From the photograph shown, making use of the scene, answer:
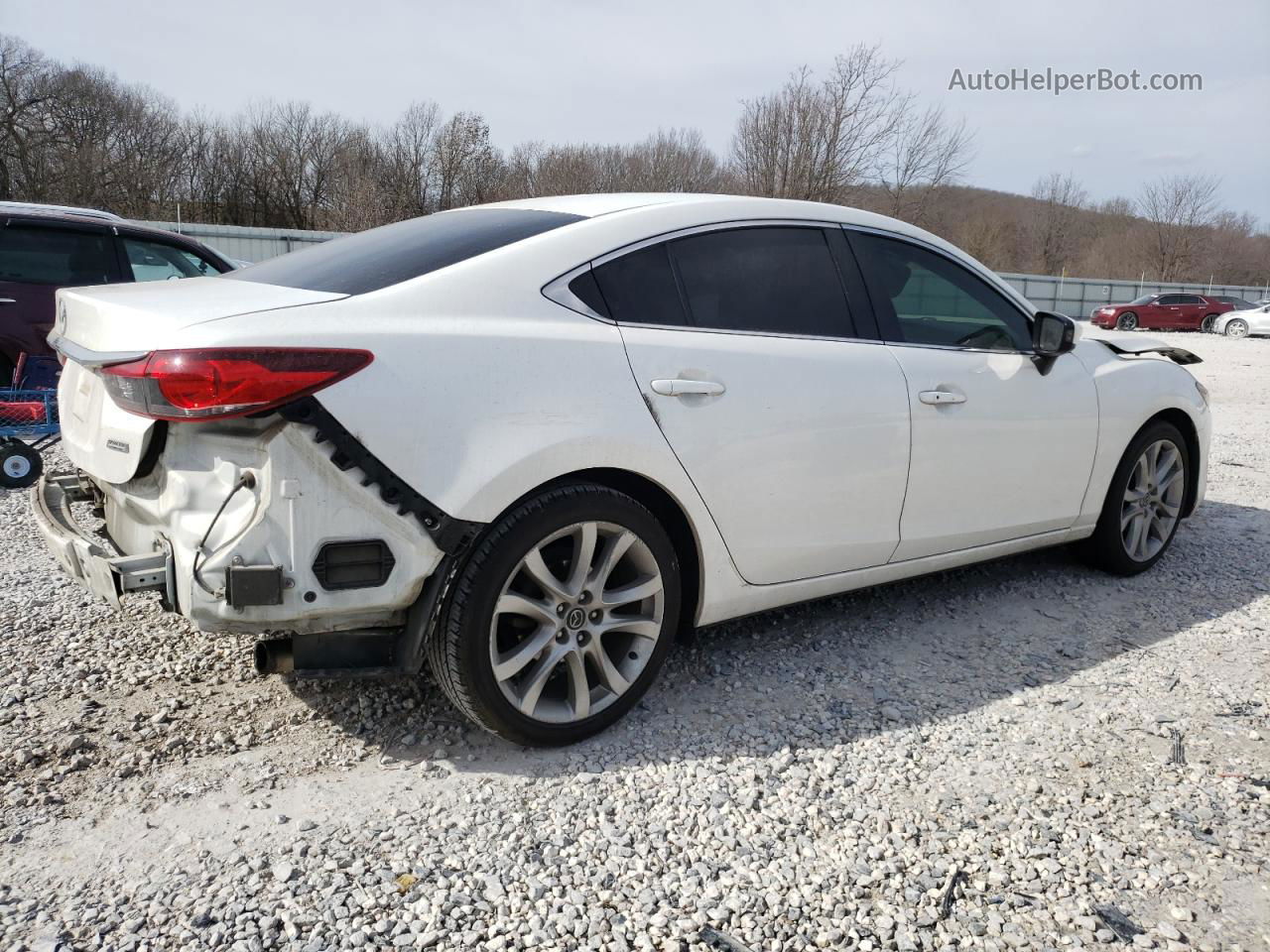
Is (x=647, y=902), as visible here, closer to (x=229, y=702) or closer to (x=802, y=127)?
(x=229, y=702)

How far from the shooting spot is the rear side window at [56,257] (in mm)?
6988

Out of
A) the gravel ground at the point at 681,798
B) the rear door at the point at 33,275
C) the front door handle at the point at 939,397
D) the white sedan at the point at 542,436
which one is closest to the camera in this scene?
the gravel ground at the point at 681,798

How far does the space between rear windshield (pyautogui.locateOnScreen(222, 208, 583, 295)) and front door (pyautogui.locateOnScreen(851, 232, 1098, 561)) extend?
137cm

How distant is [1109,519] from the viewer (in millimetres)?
4656

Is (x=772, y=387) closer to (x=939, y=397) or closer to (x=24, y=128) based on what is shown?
(x=939, y=397)

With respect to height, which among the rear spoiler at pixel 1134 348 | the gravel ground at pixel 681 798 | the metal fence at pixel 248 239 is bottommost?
the gravel ground at pixel 681 798

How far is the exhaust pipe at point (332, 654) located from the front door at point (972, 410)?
1.97 metres

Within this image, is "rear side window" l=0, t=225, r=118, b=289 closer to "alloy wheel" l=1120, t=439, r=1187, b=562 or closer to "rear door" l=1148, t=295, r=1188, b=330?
"alloy wheel" l=1120, t=439, r=1187, b=562

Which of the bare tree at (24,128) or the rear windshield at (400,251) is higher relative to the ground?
the bare tree at (24,128)

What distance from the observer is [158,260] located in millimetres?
7652

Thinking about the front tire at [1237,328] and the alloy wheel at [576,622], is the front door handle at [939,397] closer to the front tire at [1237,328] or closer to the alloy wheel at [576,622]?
the alloy wheel at [576,622]

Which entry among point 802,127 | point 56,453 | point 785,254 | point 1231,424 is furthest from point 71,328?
point 802,127

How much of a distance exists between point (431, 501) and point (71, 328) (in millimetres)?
1378

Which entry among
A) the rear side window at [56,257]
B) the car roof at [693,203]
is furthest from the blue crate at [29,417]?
the car roof at [693,203]
